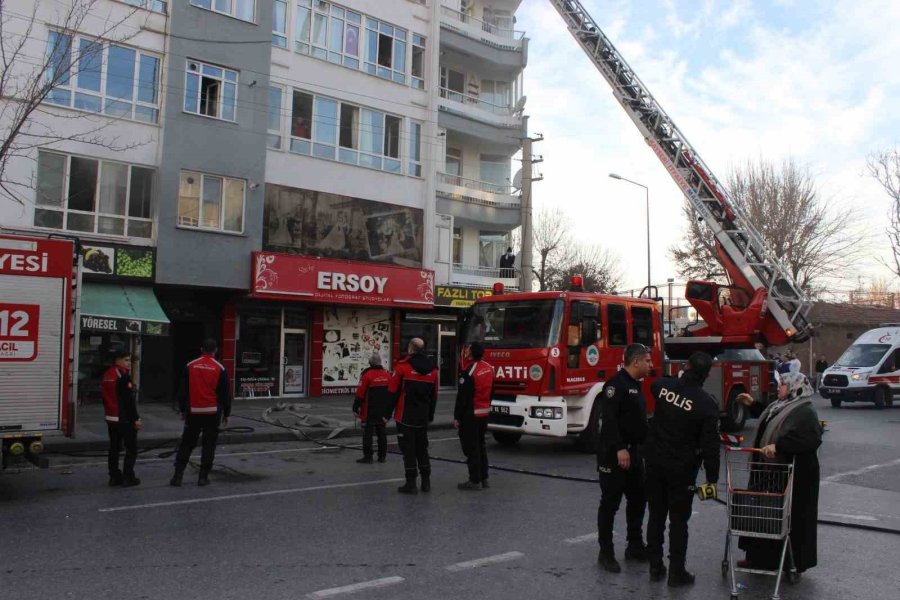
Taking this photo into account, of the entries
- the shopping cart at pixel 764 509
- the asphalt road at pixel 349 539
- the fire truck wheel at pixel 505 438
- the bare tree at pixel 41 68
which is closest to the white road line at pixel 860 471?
the asphalt road at pixel 349 539

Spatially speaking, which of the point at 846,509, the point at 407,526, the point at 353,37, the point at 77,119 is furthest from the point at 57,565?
the point at 353,37

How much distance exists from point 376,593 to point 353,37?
21687 millimetres

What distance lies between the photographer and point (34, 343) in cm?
879

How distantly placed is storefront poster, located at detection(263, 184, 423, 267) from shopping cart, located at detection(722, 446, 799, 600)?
58.4 ft

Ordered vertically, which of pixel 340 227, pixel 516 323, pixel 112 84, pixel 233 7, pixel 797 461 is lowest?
pixel 797 461

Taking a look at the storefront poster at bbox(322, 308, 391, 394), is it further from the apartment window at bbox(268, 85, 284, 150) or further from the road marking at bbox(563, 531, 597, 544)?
the road marking at bbox(563, 531, 597, 544)

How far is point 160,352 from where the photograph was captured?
20.8 m

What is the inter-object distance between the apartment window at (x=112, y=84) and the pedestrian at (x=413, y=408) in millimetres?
13283

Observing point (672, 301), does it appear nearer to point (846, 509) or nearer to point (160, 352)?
point (846, 509)

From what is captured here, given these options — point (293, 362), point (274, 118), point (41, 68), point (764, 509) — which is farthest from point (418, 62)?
point (764, 509)

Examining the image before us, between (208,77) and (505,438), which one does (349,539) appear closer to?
(505,438)

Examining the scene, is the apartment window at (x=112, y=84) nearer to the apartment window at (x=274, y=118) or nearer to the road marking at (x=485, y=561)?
the apartment window at (x=274, y=118)

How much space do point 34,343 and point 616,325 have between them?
877 centimetres

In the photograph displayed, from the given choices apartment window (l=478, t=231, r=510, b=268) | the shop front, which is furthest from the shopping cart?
apartment window (l=478, t=231, r=510, b=268)
